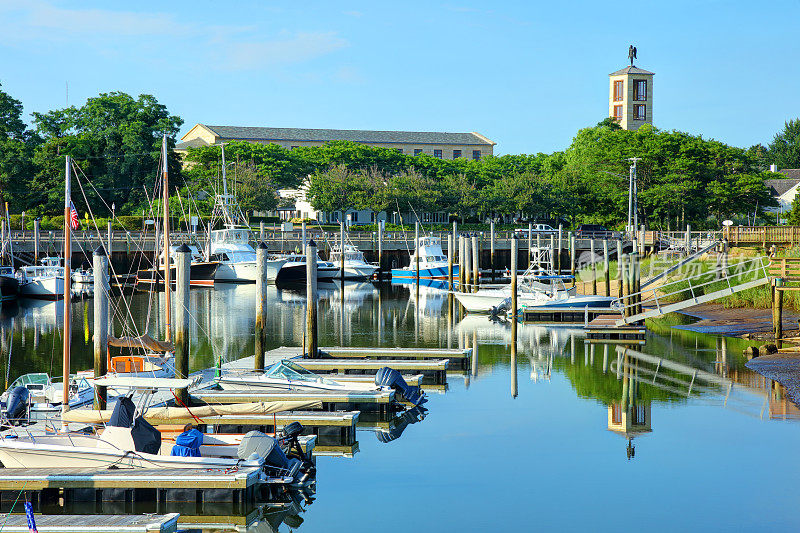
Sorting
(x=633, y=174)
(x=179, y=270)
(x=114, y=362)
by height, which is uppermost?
(x=633, y=174)

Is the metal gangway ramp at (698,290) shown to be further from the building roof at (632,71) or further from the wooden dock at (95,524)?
the building roof at (632,71)

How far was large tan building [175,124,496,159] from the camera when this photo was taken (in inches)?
5394

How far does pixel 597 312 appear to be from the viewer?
4066cm

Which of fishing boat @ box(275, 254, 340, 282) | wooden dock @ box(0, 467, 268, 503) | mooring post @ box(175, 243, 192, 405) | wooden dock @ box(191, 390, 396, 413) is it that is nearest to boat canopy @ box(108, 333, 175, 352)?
mooring post @ box(175, 243, 192, 405)

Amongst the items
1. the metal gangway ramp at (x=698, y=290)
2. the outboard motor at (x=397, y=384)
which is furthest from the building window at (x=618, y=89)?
the outboard motor at (x=397, y=384)

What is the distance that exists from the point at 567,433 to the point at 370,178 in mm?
81841

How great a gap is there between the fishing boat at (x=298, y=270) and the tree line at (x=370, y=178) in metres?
19.4

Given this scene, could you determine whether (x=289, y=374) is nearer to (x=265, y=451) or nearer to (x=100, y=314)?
(x=100, y=314)

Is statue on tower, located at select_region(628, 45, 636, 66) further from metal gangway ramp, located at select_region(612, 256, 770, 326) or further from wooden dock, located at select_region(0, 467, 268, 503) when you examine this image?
wooden dock, located at select_region(0, 467, 268, 503)

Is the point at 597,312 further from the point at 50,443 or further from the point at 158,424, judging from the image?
the point at 50,443

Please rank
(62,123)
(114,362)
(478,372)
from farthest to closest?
(62,123) < (478,372) < (114,362)

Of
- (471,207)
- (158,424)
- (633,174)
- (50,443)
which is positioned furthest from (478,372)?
(471,207)

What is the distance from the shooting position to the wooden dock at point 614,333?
117 feet

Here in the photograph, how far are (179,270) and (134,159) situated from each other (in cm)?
7075
